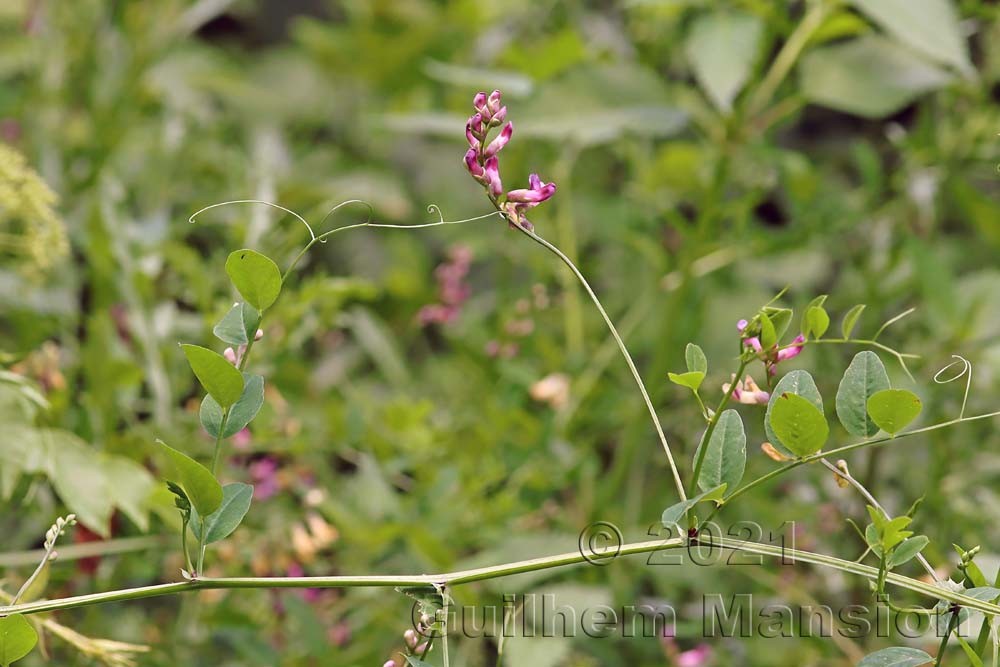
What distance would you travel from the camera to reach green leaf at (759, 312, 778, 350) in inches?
13.6

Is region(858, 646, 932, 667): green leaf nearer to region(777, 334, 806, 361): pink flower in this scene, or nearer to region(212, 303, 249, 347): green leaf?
region(777, 334, 806, 361): pink flower

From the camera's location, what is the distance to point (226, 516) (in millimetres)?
378

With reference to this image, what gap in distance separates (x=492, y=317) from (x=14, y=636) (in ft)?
2.00

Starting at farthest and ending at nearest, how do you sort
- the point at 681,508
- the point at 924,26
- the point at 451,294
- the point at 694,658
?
the point at 451,294
the point at 924,26
the point at 694,658
the point at 681,508

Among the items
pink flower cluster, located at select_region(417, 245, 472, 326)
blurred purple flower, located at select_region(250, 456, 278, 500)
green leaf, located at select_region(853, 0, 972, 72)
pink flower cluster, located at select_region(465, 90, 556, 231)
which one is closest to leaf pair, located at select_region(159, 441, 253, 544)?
pink flower cluster, located at select_region(465, 90, 556, 231)

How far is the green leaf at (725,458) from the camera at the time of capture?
375 mm

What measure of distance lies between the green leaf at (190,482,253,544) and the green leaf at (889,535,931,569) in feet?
0.76

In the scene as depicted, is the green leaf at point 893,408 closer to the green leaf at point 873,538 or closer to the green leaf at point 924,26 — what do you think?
the green leaf at point 873,538

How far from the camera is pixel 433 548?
650 mm

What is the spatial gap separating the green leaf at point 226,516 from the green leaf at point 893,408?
226 millimetres

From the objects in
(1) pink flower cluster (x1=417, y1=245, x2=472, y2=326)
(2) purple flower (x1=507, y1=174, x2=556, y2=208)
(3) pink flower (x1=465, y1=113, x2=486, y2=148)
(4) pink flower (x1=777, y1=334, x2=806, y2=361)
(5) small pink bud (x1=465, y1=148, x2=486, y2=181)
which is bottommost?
(4) pink flower (x1=777, y1=334, x2=806, y2=361)

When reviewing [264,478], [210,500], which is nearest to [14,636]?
[210,500]

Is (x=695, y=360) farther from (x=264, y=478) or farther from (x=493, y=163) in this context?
(x=264, y=478)

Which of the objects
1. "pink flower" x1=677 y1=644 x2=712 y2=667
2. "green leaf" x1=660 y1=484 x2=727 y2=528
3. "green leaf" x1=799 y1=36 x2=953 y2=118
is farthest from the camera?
"green leaf" x1=799 y1=36 x2=953 y2=118
